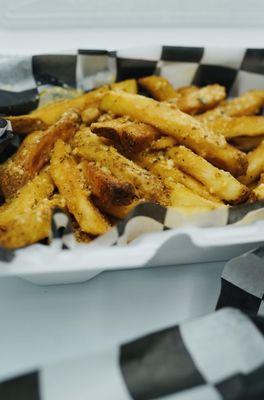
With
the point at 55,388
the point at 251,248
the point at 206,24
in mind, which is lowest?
the point at 55,388

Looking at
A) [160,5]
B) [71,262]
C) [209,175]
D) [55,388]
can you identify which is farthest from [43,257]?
[160,5]

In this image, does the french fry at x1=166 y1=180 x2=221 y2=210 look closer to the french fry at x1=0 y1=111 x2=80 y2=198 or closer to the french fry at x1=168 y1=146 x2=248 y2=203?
the french fry at x1=168 y1=146 x2=248 y2=203

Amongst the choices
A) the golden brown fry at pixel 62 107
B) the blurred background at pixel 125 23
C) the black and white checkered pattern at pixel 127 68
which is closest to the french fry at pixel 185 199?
the golden brown fry at pixel 62 107

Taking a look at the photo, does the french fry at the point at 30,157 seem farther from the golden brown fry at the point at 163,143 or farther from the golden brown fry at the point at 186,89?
the golden brown fry at the point at 186,89

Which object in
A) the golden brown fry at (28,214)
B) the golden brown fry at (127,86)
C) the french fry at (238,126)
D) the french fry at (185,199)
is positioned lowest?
the golden brown fry at (28,214)

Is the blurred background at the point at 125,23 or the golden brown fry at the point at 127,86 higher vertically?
the blurred background at the point at 125,23

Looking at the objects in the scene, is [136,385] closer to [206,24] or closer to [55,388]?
[55,388]

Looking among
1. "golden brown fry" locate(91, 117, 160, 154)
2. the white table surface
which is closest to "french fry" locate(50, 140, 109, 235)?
"golden brown fry" locate(91, 117, 160, 154)
